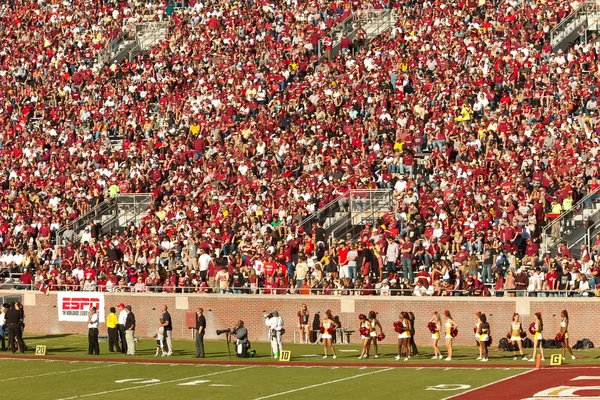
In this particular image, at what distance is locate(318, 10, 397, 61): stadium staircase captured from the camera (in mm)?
52094

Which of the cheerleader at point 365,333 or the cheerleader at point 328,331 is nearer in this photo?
the cheerleader at point 365,333

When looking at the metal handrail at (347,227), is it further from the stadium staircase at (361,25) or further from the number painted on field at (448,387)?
the number painted on field at (448,387)

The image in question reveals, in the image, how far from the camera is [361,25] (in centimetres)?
5266

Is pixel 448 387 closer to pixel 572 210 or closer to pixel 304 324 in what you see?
pixel 304 324

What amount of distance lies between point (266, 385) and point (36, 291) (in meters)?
15.2

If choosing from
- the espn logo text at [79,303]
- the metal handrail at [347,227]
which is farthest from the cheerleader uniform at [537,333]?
the espn logo text at [79,303]

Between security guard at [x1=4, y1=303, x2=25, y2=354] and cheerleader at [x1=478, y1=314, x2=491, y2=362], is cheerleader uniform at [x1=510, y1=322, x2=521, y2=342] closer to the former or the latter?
cheerleader at [x1=478, y1=314, x2=491, y2=362]

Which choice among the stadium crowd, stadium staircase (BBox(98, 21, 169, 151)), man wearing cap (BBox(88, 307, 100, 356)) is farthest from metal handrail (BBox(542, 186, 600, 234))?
stadium staircase (BBox(98, 21, 169, 151))

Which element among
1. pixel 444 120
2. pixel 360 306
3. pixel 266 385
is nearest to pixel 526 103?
pixel 444 120

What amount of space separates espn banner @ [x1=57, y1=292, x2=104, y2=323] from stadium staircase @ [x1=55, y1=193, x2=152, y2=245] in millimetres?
4613

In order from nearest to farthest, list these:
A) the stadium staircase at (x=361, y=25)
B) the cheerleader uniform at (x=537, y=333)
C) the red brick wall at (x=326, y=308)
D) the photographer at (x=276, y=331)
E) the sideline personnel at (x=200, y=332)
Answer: the cheerleader uniform at (x=537, y=333) < the photographer at (x=276, y=331) < the sideline personnel at (x=200, y=332) < the red brick wall at (x=326, y=308) < the stadium staircase at (x=361, y=25)

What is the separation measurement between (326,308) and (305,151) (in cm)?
807

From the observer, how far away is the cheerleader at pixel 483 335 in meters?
33.8

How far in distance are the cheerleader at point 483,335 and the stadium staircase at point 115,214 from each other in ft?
54.7
